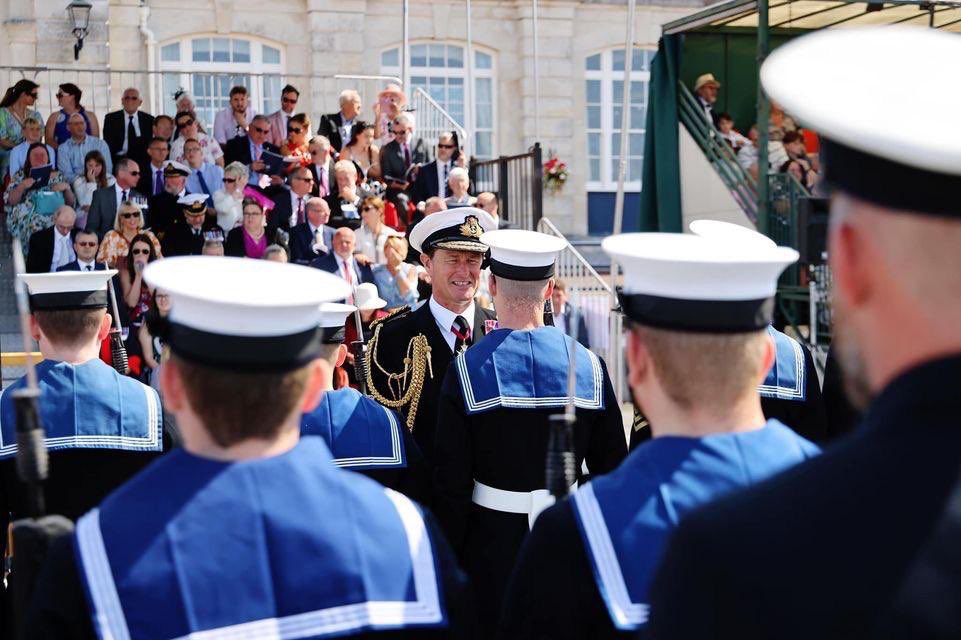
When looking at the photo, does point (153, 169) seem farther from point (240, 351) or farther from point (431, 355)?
point (240, 351)

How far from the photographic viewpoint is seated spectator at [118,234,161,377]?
28.8ft

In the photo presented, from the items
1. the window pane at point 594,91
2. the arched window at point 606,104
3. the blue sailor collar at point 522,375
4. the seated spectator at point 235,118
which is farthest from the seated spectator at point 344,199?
the window pane at point 594,91

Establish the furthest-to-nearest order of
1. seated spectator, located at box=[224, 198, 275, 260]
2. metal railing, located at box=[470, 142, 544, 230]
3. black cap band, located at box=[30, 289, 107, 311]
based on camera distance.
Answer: metal railing, located at box=[470, 142, 544, 230] → seated spectator, located at box=[224, 198, 275, 260] → black cap band, located at box=[30, 289, 107, 311]

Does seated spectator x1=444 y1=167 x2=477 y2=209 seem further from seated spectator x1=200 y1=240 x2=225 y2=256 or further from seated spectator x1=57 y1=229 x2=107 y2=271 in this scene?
seated spectator x1=57 y1=229 x2=107 y2=271

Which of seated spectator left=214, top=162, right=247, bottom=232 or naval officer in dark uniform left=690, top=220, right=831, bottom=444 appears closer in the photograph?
naval officer in dark uniform left=690, top=220, right=831, bottom=444

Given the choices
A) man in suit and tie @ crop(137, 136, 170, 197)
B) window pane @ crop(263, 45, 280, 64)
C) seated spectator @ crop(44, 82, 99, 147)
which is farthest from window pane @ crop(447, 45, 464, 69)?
man in suit and tie @ crop(137, 136, 170, 197)

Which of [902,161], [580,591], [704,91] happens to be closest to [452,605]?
[580,591]

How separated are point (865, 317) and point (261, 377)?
1027mm

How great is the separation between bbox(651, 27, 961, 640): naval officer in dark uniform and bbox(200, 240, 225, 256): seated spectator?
332 inches

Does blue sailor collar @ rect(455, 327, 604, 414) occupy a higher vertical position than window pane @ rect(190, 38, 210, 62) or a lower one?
lower

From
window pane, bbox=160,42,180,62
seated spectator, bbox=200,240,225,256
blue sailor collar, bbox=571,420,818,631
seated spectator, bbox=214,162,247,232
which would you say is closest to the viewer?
blue sailor collar, bbox=571,420,818,631

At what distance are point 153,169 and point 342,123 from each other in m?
→ 2.24

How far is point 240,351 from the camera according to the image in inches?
77.5

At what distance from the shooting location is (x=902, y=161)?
1260 mm
